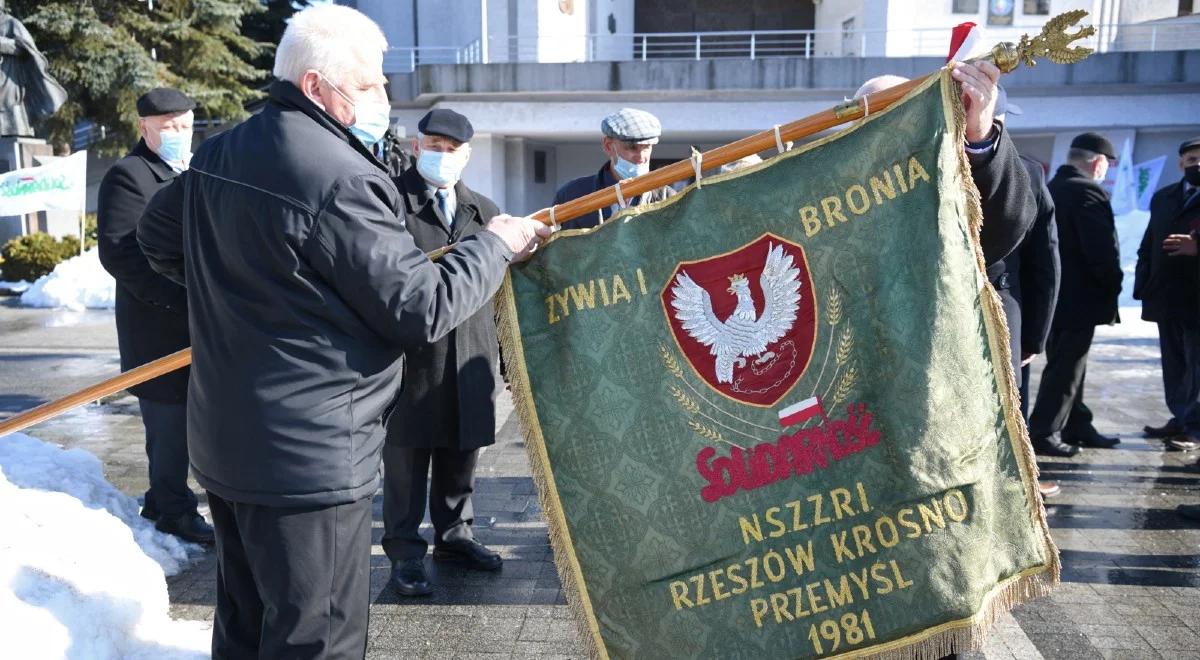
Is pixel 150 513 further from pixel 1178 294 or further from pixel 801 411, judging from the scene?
pixel 1178 294

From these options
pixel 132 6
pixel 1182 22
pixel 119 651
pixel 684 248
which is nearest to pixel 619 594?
pixel 684 248

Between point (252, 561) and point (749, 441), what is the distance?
1311 mm

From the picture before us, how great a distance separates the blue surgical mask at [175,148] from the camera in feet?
15.0

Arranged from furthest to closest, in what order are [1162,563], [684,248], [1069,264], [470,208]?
[1069,264]
[1162,563]
[470,208]
[684,248]

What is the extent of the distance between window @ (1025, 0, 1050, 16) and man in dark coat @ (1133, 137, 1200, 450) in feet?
69.7

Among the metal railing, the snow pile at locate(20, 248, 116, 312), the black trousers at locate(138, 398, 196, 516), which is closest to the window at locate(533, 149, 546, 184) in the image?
the metal railing

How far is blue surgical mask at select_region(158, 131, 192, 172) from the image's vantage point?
4570 mm

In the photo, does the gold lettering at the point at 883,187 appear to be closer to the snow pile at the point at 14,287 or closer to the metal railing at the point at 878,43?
the snow pile at the point at 14,287

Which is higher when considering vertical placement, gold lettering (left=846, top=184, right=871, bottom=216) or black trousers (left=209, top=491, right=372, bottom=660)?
gold lettering (left=846, top=184, right=871, bottom=216)

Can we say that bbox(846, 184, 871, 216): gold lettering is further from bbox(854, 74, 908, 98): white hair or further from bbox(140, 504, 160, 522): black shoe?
bbox(140, 504, 160, 522): black shoe

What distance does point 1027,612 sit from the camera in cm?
402

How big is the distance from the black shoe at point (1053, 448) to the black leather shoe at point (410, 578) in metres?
4.42

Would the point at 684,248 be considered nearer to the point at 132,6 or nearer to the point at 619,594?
the point at 619,594

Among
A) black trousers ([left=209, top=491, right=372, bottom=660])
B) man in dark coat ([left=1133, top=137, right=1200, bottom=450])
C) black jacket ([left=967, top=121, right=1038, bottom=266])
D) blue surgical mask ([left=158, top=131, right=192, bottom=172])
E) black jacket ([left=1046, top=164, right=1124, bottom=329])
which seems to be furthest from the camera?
man in dark coat ([left=1133, top=137, right=1200, bottom=450])
